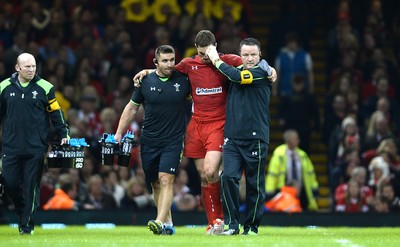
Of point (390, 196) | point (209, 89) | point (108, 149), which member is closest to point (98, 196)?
point (390, 196)

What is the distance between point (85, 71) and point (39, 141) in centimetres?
937

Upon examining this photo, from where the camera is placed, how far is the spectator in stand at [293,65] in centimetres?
2719

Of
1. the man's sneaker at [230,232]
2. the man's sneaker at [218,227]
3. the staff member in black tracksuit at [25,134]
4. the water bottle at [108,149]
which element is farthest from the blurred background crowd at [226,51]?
the man's sneaker at [230,232]

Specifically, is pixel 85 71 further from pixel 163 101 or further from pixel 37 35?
pixel 163 101

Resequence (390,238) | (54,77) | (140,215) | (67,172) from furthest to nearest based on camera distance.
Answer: (54,77) → (67,172) → (140,215) → (390,238)

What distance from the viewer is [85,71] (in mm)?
27047

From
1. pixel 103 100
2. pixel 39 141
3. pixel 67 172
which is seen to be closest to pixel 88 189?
pixel 67 172

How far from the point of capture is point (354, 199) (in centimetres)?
2409

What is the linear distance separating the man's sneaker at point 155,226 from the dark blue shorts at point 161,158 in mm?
744

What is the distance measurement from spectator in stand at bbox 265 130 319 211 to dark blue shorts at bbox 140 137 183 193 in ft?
22.0

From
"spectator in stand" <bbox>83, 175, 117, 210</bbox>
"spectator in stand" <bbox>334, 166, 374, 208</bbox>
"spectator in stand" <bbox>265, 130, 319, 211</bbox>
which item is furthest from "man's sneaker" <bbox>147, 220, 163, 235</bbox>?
"spectator in stand" <bbox>334, 166, 374, 208</bbox>

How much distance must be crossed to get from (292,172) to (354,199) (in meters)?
1.37

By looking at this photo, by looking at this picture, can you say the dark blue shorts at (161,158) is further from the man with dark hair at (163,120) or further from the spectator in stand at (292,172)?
the spectator in stand at (292,172)

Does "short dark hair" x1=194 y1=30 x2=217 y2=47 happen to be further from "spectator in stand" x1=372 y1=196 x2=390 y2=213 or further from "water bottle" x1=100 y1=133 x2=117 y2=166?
"spectator in stand" x1=372 y1=196 x2=390 y2=213
